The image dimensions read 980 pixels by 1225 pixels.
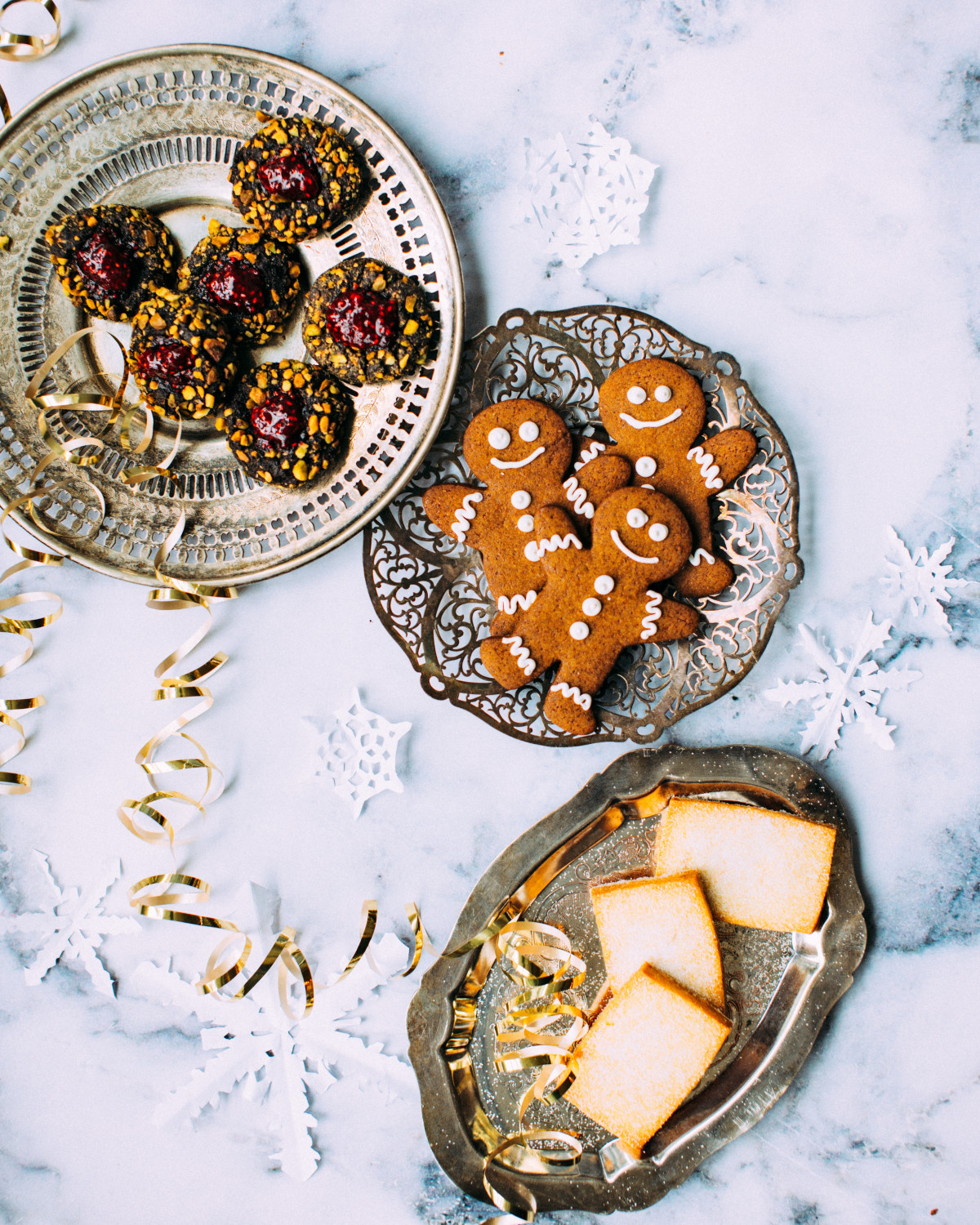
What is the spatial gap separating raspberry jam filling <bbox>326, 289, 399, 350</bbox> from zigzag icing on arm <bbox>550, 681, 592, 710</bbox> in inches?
27.0

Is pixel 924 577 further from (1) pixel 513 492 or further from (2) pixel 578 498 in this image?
(1) pixel 513 492

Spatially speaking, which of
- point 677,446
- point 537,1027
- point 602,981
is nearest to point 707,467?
point 677,446

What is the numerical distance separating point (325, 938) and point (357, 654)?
60 centimetres

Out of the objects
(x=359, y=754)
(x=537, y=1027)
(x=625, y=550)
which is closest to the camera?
(x=625, y=550)

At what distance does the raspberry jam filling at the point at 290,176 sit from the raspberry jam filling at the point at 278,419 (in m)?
0.34

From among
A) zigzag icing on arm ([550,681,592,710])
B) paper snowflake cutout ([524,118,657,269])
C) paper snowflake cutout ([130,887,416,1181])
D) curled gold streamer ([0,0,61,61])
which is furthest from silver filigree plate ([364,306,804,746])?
curled gold streamer ([0,0,61,61])

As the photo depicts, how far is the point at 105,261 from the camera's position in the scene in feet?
4.66

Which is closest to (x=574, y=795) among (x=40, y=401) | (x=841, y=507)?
(x=841, y=507)

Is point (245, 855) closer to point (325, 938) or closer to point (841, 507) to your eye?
point (325, 938)

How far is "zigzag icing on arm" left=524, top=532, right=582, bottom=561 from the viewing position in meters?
1.39

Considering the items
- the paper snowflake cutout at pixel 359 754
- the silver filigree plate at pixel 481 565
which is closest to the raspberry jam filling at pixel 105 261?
the silver filigree plate at pixel 481 565

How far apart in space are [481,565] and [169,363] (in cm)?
67

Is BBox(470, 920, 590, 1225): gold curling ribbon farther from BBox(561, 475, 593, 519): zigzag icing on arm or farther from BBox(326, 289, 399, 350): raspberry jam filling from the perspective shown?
BBox(326, 289, 399, 350): raspberry jam filling

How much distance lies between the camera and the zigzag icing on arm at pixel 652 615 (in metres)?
1.38
